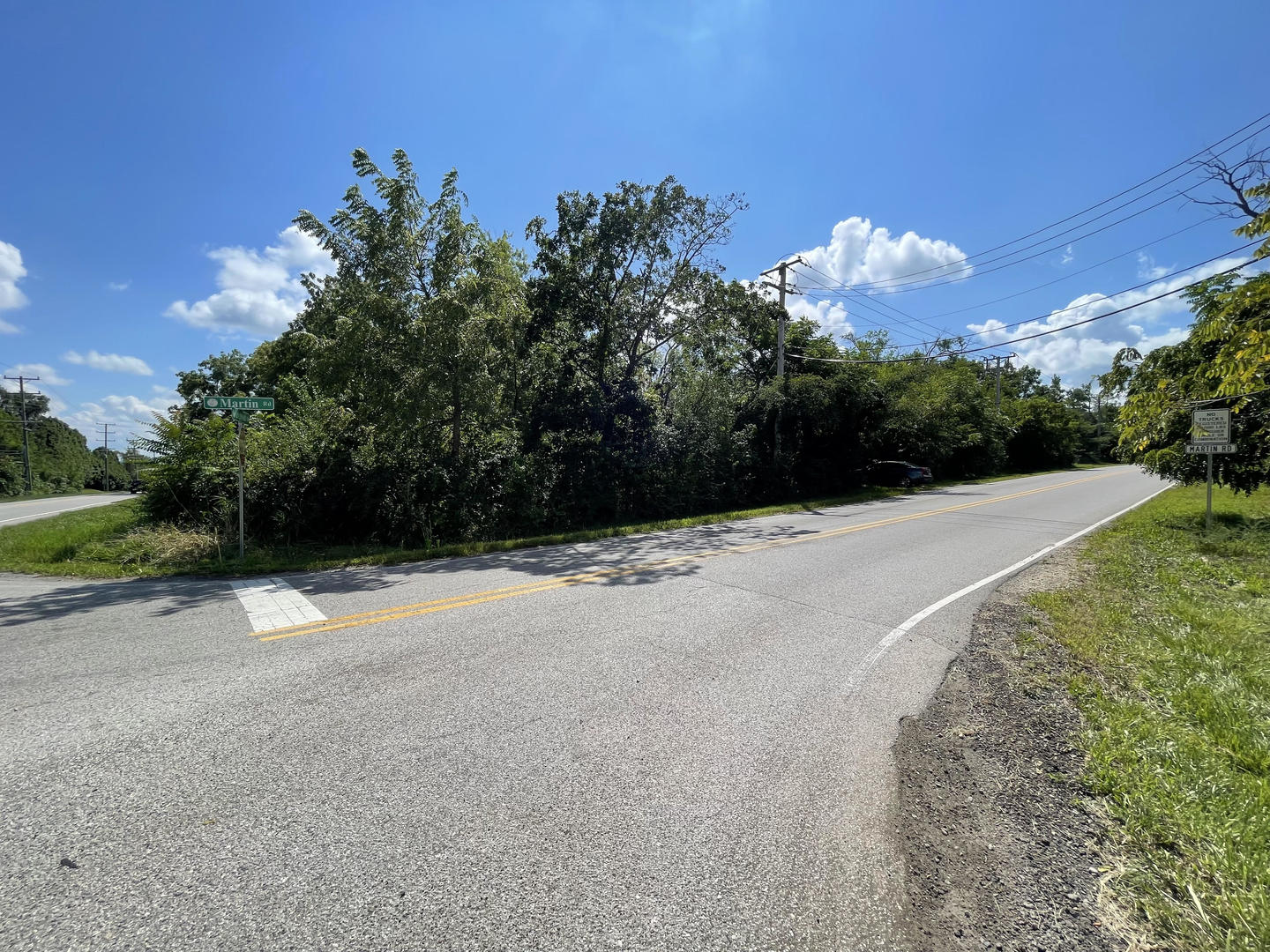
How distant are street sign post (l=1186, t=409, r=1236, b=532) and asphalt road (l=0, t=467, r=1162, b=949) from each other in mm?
10292

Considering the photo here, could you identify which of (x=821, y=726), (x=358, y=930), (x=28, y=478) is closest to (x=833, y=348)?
(x=821, y=726)

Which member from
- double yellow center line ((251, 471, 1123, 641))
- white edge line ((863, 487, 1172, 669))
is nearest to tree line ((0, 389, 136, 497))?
Answer: double yellow center line ((251, 471, 1123, 641))

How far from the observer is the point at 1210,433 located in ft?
39.0

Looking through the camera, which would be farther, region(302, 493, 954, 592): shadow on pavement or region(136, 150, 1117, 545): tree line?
region(136, 150, 1117, 545): tree line

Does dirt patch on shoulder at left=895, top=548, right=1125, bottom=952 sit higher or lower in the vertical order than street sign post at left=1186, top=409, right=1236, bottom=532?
lower

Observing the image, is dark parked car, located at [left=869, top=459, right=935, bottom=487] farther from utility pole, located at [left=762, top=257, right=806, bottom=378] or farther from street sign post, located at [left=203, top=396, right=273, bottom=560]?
street sign post, located at [left=203, top=396, right=273, bottom=560]

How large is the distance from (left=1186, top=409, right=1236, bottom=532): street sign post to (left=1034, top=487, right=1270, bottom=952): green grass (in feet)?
16.8

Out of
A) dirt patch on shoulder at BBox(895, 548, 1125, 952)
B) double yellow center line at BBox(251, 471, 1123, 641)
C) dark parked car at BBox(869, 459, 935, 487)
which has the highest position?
dark parked car at BBox(869, 459, 935, 487)

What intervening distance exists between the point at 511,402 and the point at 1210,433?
1553 centimetres

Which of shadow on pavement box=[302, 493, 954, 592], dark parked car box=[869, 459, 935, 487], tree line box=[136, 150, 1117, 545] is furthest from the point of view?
dark parked car box=[869, 459, 935, 487]

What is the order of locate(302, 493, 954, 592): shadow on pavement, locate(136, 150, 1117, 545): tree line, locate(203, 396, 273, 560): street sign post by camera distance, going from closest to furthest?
locate(302, 493, 954, 592): shadow on pavement, locate(203, 396, 273, 560): street sign post, locate(136, 150, 1117, 545): tree line

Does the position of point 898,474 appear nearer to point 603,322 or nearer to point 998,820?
point 603,322

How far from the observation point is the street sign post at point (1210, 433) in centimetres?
1170

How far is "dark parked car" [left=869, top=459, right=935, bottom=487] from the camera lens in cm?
2820
